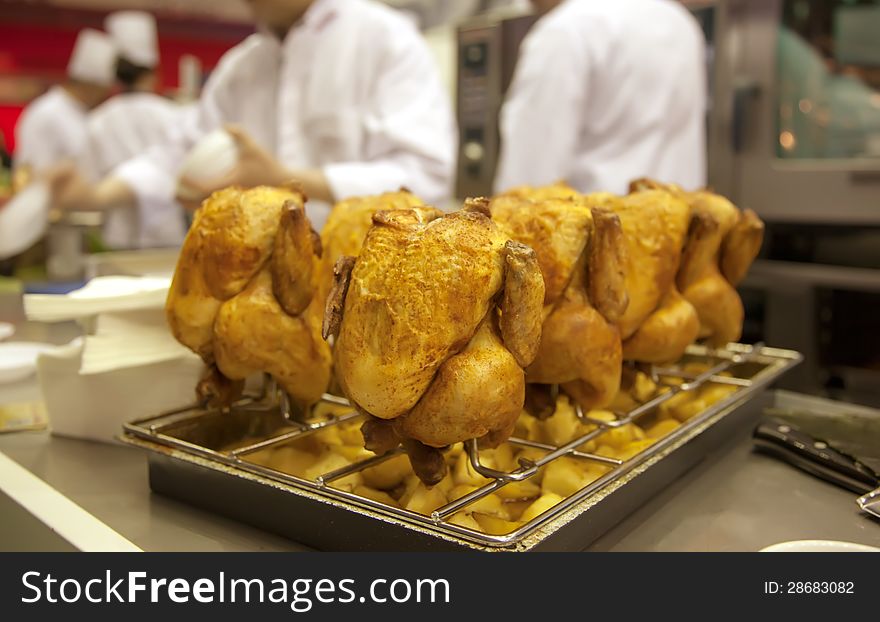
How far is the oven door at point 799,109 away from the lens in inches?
94.7

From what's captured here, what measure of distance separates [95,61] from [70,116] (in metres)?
0.37

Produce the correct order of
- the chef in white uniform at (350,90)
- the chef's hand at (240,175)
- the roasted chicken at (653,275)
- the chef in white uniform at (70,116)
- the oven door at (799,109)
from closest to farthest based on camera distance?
the roasted chicken at (653,275) < the chef's hand at (240,175) < the chef in white uniform at (350,90) < the oven door at (799,109) < the chef in white uniform at (70,116)

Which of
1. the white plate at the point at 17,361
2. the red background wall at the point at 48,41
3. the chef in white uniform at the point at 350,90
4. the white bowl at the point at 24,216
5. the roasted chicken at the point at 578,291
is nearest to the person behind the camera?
the roasted chicken at the point at 578,291

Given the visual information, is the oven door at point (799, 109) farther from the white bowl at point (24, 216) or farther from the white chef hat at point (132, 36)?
the white chef hat at point (132, 36)

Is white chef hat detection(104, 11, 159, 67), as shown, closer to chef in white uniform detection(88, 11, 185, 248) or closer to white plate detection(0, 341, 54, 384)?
chef in white uniform detection(88, 11, 185, 248)

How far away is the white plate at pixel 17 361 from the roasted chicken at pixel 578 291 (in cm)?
82

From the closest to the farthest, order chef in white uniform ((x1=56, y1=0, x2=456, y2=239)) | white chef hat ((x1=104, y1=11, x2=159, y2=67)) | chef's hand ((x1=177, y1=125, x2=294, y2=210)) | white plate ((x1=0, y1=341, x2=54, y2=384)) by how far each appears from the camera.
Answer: white plate ((x1=0, y1=341, x2=54, y2=384)) → chef's hand ((x1=177, y1=125, x2=294, y2=210)) → chef in white uniform ((x1=56, y1=0, x2=456, y2=239)) → white chef hat ((x1=104, y1=11, x2=159, y2=67))

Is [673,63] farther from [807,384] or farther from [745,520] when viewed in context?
[745,520]

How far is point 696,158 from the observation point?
102 inches

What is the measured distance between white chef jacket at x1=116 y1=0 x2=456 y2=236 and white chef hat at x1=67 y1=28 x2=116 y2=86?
3047mm

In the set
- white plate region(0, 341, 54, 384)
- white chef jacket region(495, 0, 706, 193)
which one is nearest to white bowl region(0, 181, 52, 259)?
white plate region(0, 341, 54, 384)

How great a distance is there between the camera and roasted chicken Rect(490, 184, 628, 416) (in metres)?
0.88

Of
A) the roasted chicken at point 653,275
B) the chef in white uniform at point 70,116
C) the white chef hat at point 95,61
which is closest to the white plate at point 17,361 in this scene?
the roasted chicken at point 653,275

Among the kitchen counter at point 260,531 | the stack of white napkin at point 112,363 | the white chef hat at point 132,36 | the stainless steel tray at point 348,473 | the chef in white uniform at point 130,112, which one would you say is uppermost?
the white chef hat at point 132,36
